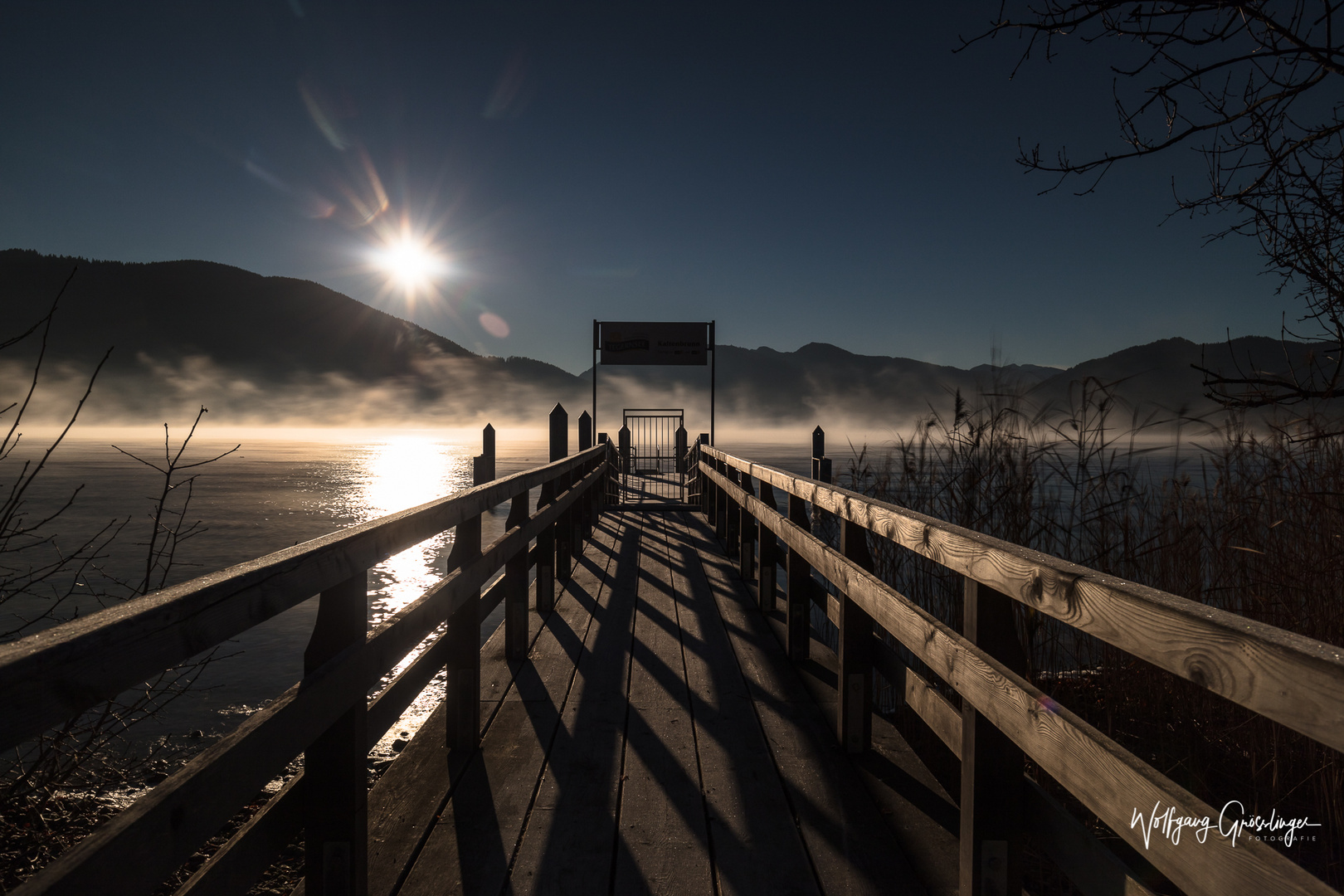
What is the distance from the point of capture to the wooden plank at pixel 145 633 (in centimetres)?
73

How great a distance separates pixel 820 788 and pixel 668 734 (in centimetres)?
75

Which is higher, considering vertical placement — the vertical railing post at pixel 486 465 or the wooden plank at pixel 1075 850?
the vertical railing post at pixel 486 465

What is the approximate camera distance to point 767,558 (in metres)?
4.66

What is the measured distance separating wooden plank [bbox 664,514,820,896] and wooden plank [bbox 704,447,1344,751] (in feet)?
3.61

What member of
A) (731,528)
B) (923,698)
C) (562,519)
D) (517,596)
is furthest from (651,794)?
(731,528)

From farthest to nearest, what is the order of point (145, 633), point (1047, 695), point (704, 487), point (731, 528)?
point (704, 487)
point (731, 528)
point (1047, 695)
point (145, 633)

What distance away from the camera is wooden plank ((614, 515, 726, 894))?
203cm

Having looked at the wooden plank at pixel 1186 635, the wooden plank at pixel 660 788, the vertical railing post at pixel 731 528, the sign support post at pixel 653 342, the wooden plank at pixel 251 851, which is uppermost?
the sign support post at pixel 653 342

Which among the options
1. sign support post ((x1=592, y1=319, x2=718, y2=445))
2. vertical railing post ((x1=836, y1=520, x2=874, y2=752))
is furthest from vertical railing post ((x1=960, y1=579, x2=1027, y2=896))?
sign support post ((x1=592, y1=319, x2=718, y2=445))

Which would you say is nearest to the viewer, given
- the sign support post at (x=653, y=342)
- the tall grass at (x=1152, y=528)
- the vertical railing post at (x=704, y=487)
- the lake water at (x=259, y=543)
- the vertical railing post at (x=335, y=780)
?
the vertical railing post at (x=335, y=780)

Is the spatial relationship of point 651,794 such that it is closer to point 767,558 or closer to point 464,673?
point 464,673

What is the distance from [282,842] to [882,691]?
4372 mm

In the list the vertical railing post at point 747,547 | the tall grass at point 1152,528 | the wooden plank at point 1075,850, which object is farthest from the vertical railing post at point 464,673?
the vertical railing post at point 747,547

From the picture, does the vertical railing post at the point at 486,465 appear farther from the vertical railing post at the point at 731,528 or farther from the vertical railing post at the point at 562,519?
A: the vertical railing post at the point at 731,528
